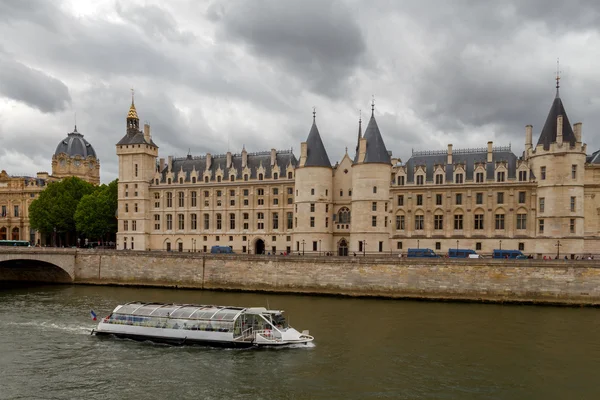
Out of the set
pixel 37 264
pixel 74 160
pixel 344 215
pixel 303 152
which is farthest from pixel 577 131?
pixel 74 160

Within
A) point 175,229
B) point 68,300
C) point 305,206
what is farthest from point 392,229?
point 68,300

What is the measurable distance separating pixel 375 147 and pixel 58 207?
60.9 metres

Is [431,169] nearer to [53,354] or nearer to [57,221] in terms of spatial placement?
[53,354]

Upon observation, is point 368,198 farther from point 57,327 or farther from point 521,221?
point 57,327

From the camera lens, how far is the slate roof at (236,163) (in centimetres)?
→ 7231

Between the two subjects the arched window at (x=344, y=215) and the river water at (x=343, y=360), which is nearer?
the river water at (x=343, y=360)

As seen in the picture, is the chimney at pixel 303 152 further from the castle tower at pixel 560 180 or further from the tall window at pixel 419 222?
the castle tower at pixel 560 180

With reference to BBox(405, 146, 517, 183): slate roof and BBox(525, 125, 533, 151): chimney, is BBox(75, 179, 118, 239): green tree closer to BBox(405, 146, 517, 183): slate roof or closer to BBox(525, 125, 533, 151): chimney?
BBox(405, 146, 517, 183): slate roof

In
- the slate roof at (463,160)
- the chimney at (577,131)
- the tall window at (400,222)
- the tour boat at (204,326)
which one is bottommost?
the tour boat at (204,326)

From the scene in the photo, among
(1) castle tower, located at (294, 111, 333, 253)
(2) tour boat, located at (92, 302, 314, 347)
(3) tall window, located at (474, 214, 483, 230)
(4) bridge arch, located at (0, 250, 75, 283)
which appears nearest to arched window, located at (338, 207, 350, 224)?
(1) castle tower, located at (294, 111, 333, 253)

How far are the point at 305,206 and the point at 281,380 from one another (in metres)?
38.9

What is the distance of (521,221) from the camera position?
5888cm

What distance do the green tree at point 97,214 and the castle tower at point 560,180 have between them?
224 ft

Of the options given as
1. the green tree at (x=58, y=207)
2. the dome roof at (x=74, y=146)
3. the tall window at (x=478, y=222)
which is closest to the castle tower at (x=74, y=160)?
the dome roof at (x=74, y=146)
